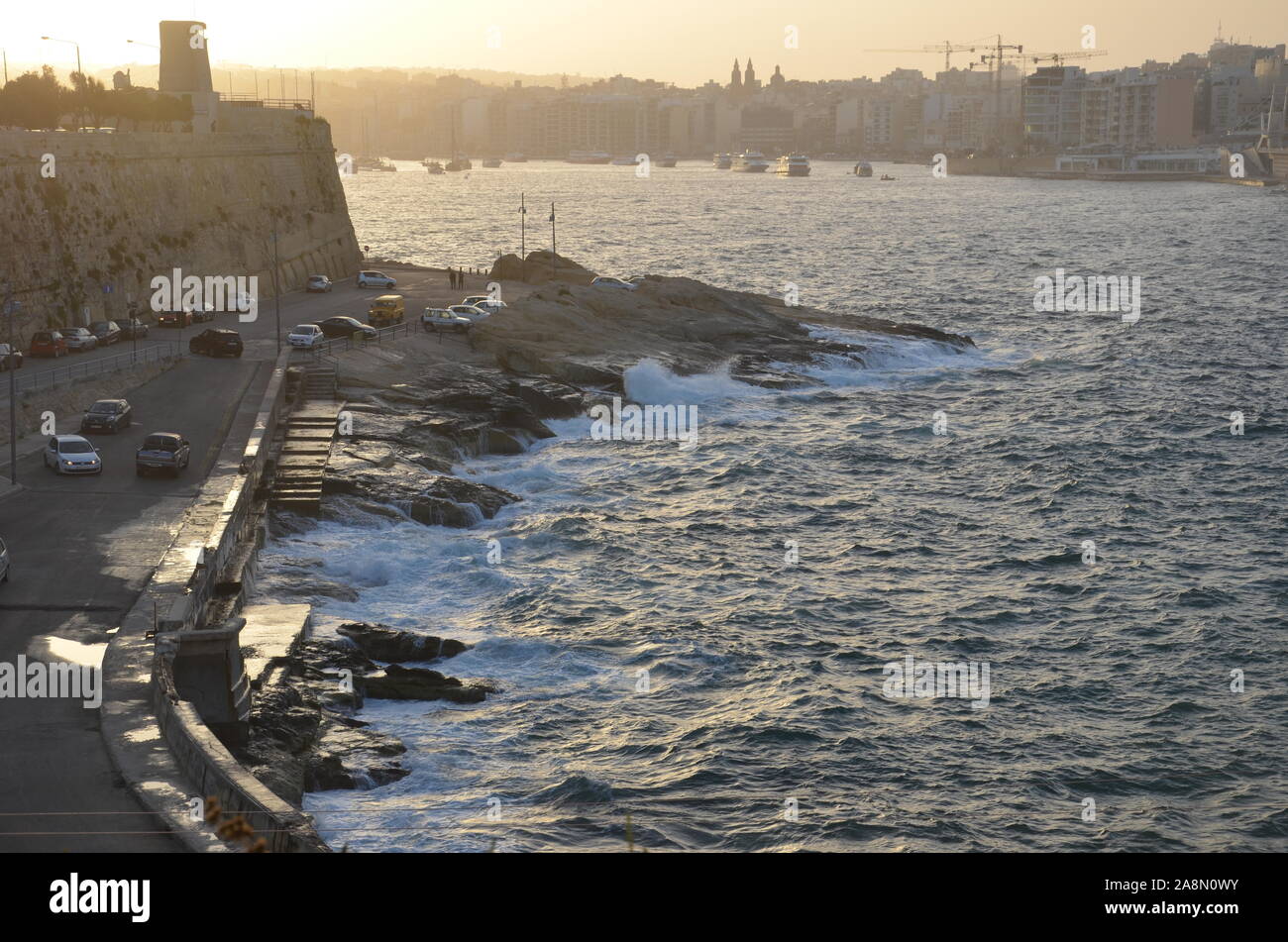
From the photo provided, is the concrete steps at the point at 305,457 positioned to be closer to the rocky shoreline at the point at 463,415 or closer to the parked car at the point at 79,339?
the rocky shoreline at the point at 463,415

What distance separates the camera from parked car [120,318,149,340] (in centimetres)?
5006

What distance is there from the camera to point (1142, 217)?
171 m

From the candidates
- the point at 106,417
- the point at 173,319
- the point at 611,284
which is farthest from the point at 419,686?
the point at 611,284

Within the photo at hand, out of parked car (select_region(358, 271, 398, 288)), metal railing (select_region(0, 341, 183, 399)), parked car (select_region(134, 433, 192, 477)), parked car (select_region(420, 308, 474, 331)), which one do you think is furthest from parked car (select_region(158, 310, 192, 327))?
parked car (select_region(134, 433, 192, 477))

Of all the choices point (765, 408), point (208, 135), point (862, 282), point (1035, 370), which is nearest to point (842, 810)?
point (765, 408)

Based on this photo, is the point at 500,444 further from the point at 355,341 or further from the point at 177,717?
the point at 177,717

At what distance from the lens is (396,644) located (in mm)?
27672

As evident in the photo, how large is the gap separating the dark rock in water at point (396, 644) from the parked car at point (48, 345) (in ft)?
78.0

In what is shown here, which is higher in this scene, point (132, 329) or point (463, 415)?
point (132, 329)

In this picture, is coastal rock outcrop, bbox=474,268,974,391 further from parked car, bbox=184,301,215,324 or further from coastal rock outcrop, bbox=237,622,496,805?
coastal rock outcrop, bbox=237,622,496,805

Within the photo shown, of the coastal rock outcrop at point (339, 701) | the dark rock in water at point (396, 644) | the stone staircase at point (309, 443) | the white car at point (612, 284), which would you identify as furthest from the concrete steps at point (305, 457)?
the white car at point (612, 284)

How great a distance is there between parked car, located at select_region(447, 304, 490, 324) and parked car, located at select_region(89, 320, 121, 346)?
1461 cm

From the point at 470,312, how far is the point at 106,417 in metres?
24.4

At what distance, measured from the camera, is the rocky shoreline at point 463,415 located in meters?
23.2
